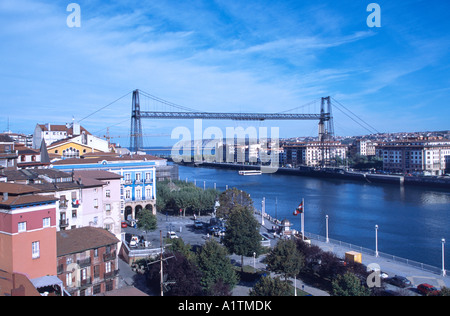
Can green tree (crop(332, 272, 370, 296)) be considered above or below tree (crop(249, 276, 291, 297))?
below

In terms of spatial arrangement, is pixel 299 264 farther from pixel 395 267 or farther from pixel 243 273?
pixel 395 267

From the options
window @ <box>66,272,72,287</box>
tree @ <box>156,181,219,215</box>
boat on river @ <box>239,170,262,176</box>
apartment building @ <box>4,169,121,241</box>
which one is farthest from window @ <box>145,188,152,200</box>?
boat on river @ <box>239,170,262,176</box>

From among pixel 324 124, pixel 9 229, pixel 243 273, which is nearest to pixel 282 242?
pixel 243 273

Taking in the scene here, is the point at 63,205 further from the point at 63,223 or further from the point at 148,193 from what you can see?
the point at 148,193

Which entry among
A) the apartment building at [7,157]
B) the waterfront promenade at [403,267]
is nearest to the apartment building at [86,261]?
the apartment building at [7,157]

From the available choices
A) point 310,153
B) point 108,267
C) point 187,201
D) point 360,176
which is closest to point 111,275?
point 108,267

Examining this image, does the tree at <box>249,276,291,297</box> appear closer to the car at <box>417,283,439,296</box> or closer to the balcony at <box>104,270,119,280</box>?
the balcony at <box>104,270,119,280</box>

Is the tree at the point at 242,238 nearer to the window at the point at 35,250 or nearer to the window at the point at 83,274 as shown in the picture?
the window at the point at 83,274
